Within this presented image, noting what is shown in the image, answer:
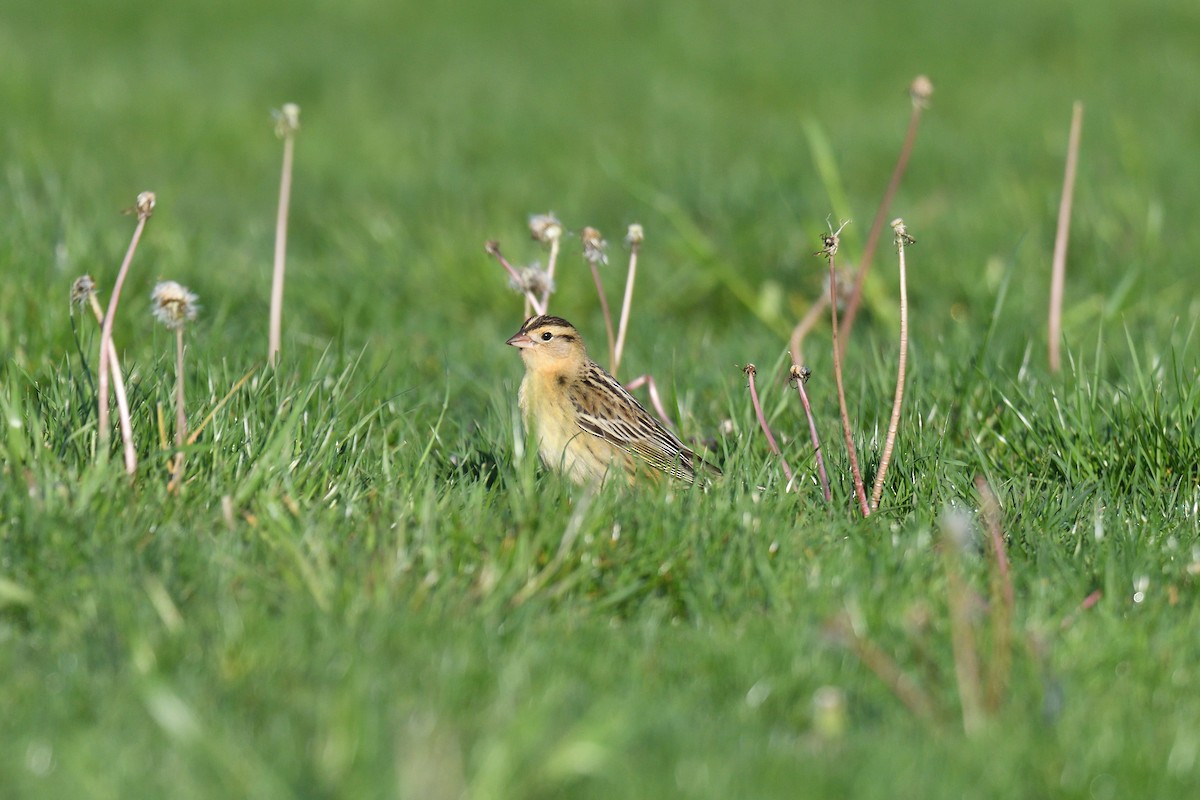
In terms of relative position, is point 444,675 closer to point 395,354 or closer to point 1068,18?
point 395,354

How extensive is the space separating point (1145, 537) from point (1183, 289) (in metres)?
4.30

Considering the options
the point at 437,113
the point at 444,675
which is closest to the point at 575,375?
the point at 444,675

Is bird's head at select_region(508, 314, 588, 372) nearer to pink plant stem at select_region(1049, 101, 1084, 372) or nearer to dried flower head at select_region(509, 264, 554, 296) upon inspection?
dried flower head at select_region(509, 264, 554, 296)

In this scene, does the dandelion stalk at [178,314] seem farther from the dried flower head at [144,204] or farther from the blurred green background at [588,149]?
the blurred green background at [588,149]

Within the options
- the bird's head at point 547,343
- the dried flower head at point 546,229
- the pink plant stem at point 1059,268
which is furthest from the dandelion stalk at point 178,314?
the pink plant stem at point 1059,268

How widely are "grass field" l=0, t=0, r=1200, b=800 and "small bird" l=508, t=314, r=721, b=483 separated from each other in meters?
0.17

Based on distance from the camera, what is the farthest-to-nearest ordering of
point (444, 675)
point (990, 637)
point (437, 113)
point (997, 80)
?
point (997, 80) < point (437, 113) < point (990, 637) < point (444, 675)

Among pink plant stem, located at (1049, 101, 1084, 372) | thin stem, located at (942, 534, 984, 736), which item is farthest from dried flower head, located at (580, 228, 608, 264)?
thin stem, located at (942, 534, 984, 736)

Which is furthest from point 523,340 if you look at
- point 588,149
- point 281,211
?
point 588,149

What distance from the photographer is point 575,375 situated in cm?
605

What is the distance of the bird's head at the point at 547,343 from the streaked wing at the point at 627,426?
0.18 metres

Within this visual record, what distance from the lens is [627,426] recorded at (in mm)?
5723

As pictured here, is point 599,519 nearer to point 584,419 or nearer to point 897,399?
point 897,399

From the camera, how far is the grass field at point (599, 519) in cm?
318
